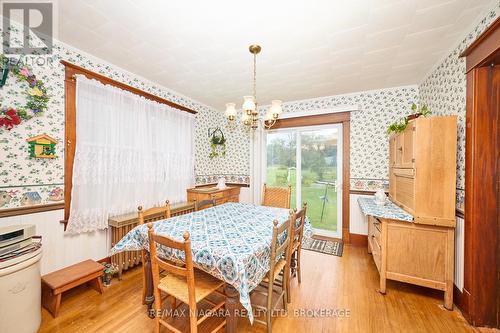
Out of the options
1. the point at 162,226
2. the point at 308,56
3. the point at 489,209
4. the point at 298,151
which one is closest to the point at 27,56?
the point at 162,226

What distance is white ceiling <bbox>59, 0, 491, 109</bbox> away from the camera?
5.44 feet

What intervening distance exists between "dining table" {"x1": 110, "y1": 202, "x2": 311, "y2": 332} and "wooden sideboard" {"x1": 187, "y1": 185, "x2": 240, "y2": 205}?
1.26m

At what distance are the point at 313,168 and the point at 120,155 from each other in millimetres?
3182

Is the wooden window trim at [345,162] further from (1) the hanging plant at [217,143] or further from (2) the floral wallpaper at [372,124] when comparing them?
(1) the hanging plant at [217,143]

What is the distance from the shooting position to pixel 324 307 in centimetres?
196

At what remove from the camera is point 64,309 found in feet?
6.22

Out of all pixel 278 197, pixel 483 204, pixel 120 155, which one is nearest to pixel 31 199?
pixel 120 155

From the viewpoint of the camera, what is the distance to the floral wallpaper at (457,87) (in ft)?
6.02

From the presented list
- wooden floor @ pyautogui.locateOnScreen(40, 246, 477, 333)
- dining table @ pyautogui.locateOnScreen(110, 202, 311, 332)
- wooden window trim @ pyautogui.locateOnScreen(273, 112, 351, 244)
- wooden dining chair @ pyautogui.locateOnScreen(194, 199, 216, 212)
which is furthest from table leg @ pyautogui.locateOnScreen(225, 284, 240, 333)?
wooden window trim @ pyautogui.locateOnScreen(273, 112, 351, 244)

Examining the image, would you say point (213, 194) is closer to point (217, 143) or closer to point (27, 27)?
point (217, 143)

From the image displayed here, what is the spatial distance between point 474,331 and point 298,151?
303 cm

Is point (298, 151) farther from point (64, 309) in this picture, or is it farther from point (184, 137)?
point (64, 309)

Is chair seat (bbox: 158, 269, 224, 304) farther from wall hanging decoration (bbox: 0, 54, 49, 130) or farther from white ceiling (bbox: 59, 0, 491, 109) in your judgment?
white ceiling (bbox: 59, 0, 491, 109)

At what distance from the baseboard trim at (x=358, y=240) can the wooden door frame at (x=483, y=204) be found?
1.63m
